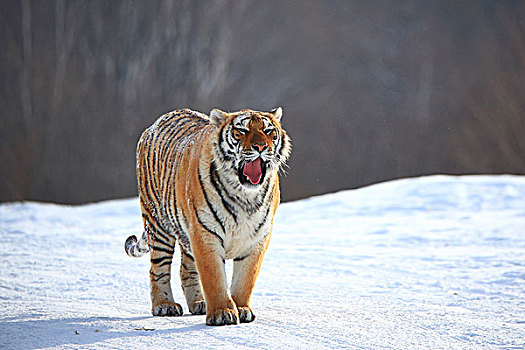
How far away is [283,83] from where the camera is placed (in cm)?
916

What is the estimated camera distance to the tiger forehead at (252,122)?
307cm

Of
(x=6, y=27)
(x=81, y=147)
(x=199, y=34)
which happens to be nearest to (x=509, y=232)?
(x=199, y=34)

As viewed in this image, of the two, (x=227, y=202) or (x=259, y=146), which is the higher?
(x=259, y=146)

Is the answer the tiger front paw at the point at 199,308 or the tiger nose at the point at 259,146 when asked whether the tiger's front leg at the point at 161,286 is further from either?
the tiger nose at the point at 259,146

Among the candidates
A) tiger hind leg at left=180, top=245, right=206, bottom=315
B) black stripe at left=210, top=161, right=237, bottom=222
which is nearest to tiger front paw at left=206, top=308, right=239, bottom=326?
black stripe at left=210, top=161, right=237, bottom=222

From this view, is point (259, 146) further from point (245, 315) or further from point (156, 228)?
point (156, 228)

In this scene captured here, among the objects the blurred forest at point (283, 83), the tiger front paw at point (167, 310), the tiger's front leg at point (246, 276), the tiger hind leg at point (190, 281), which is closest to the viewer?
the tiger's front leg at point (246, 276)

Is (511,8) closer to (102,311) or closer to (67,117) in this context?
(67,117)

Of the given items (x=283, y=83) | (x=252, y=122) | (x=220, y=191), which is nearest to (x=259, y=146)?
(x=252, y=122)

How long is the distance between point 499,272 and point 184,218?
2.74 metres

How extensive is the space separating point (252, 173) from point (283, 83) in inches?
247

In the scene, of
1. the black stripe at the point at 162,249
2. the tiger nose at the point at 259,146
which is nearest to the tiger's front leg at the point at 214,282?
the tiger nose at the point at 259,146

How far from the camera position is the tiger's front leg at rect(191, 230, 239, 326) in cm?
298

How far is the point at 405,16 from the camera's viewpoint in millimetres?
9094
